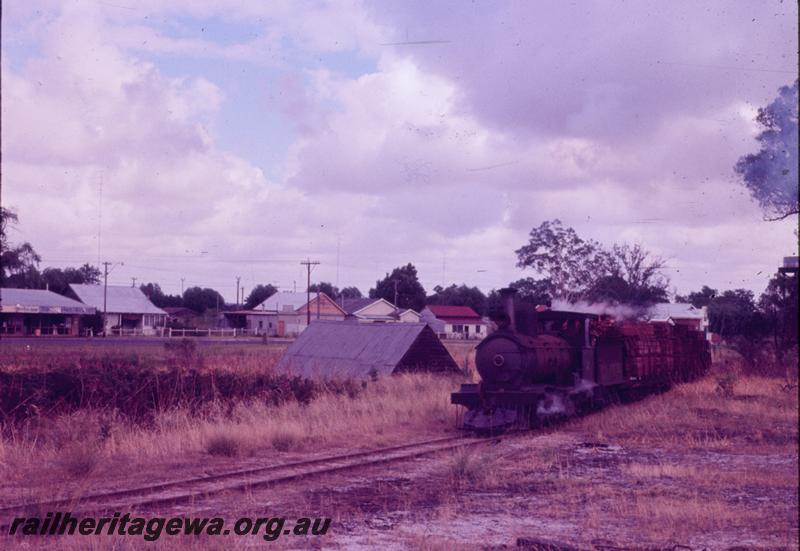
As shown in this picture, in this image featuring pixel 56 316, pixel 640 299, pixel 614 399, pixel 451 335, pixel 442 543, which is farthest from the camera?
pixel 451 335

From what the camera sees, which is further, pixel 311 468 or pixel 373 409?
pixel 373 409

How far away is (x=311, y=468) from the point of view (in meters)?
12.2

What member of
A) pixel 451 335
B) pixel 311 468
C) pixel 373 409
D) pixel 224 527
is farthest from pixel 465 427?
pixel 451 335

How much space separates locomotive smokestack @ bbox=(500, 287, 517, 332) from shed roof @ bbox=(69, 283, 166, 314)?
217ft

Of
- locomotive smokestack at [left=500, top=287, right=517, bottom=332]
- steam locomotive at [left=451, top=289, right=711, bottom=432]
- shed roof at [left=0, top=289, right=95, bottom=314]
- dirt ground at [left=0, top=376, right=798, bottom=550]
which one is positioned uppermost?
shed roof at [left=0, top=289, right=95, bottom=314]

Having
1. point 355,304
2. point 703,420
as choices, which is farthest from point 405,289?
point 703,420

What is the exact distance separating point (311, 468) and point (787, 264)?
27.1 feet

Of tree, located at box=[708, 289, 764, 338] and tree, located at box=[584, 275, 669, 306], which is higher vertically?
tree, located at box=[584, 275, 669, 306]

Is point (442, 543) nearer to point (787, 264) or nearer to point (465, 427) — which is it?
point (787, 264)

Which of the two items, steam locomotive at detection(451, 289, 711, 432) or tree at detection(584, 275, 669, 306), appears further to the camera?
tree at detection(584, 275, 669, 306)

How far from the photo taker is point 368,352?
26.0m

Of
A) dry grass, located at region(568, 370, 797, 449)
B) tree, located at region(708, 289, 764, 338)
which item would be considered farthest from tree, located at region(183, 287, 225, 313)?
dry grass, located at region(568, 370, 797, 449)

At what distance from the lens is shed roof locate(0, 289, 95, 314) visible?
64750 millimetres

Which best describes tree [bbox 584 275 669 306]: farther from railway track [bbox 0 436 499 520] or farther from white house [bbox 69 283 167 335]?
white house [bbox 69 283 167 335]
